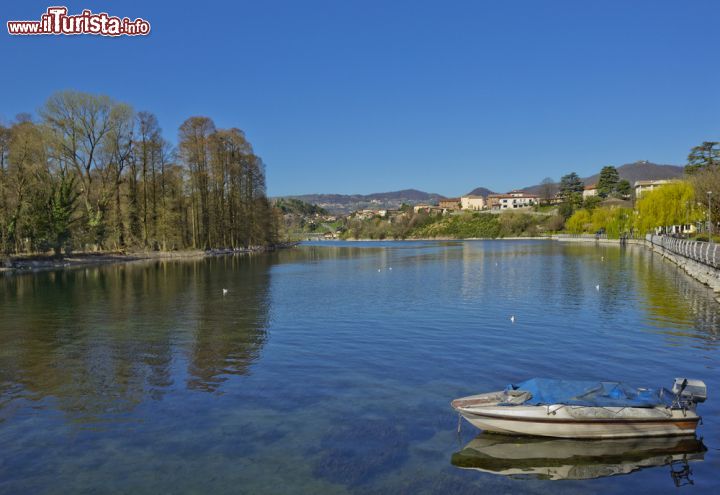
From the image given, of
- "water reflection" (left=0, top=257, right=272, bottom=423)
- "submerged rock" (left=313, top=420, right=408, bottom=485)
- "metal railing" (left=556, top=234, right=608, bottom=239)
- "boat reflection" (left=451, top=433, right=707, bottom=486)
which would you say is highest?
"metal railing" (left=556, top=234, right=608, bottom=239)

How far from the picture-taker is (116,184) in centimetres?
7369

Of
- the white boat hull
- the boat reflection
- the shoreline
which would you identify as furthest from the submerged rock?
the shoreline

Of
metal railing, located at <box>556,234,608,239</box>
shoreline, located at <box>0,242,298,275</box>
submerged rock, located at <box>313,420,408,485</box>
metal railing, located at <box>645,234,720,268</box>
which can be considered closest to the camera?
submerged rock, located at <box>313,420,408,485</box>

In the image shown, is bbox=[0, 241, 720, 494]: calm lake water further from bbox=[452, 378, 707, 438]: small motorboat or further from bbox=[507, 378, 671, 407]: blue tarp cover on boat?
bbox=[507, 378, 671, 407]: blue tarp cover on boat

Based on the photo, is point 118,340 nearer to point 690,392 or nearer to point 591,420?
→ point 591,420

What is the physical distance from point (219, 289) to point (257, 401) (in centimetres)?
2701

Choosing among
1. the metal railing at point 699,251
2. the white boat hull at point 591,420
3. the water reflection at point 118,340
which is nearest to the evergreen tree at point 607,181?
the metal railing at point 699,251

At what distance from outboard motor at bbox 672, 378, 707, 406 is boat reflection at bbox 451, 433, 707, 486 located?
2.74 feet

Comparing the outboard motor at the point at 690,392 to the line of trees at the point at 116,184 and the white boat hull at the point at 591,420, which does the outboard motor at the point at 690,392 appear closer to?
the white boat hull at the point at 591,420

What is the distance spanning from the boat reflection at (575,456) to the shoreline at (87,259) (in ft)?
185

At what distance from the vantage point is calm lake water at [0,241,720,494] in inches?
407

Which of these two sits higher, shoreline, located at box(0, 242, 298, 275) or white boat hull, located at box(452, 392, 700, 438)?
shoreline, located at box(0, 242, 298, 275)

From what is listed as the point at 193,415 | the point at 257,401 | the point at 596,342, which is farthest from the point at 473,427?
the point at 596,342

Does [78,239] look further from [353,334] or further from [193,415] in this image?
[193,415]
